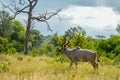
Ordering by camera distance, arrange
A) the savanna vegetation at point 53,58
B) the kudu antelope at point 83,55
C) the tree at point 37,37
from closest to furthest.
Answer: the savanna vegetation at point 53,58
the kudu antelope at point 83,55
the tree at point 37,37

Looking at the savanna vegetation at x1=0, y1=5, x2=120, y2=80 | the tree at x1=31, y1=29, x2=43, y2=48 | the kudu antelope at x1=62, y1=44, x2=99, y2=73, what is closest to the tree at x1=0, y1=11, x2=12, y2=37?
the savanna vegetation at x1=0, y1=5, x2=120, y2=80

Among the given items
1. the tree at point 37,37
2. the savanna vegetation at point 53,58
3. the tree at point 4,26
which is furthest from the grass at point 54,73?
the tree at point 37,37

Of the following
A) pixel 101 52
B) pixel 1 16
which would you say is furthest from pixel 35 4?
pixel 1 16

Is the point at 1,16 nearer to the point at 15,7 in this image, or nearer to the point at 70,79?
the point at 15,7

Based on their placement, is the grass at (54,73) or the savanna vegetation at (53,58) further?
the savanna vegetation at (53,58)

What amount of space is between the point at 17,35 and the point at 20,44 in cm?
→ 285

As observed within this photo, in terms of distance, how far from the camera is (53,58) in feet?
76.2

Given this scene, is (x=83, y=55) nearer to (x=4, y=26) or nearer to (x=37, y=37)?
(x=4, y=26)

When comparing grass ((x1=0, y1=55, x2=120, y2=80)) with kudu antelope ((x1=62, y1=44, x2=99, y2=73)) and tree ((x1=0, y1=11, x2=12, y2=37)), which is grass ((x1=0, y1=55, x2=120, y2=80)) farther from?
tree ((x1=0, y1=11, x2=12, y2=37))

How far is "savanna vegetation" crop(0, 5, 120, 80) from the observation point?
12.9 meters

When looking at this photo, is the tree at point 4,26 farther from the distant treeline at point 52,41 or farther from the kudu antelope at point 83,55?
the kudu antelope at point 83,55

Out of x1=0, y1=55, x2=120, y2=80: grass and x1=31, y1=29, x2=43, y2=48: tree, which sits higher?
x1=0, y1=55, x2=120, y2=80: grass

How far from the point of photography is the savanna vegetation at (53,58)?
42.4ft

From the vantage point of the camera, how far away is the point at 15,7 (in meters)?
35.3
